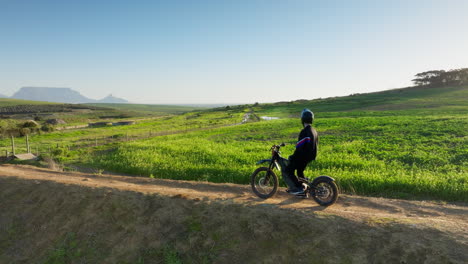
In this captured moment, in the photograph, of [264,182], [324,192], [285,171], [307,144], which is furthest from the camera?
[264,182]

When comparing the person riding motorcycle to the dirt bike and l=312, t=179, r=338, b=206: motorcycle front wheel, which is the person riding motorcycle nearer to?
the dirt bike

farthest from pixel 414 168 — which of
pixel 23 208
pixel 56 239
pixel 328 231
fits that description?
pixel 23 208

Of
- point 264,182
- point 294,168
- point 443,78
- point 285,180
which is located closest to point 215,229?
point 264,182

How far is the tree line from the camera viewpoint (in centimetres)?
10444

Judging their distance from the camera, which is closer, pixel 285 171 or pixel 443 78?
pixel 285 171

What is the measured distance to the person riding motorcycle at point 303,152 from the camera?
24.5 feet

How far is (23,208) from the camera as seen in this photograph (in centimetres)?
906

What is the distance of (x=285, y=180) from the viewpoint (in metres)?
8.30

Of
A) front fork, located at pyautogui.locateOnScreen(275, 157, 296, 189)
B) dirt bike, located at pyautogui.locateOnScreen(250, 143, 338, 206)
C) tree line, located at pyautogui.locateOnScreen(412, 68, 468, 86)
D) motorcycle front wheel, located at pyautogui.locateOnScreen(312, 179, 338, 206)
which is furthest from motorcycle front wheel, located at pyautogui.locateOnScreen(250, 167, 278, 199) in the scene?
tree line, located at pyautogui.locateOnScreen(412, 68, 468, 86)

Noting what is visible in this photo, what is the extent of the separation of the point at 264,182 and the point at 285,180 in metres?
0.82

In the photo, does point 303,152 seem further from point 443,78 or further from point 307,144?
point 443,78

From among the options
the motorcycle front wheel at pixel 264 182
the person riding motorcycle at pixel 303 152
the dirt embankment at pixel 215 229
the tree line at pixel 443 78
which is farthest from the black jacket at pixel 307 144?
the tree line at pixel 443 78

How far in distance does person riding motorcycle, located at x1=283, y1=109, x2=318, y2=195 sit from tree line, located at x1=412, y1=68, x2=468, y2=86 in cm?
13661

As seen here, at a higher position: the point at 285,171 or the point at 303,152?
the point at 303,152
